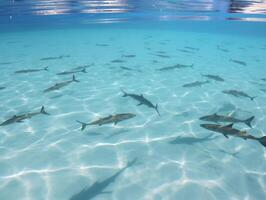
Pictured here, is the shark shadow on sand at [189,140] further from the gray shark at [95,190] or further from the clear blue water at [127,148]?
the gray shark at [95,190]

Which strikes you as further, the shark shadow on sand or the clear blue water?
the shark shadow on sand

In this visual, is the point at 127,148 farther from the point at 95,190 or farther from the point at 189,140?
the point at 189,140

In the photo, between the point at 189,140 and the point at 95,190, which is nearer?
the point at 95,190

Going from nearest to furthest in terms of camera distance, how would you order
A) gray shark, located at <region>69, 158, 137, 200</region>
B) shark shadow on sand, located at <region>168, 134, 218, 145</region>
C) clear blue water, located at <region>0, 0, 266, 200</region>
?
gray shark, located at <region>69, 158, 137, 200</region>, clear blue water, located at <region>0, 0, 266, 200</region>, shark shadow on sand, located at <region>168, 134, 218, 145</region>

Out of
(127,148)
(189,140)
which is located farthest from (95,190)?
(189,140)

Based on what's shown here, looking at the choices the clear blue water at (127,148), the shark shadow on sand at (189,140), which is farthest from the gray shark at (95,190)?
the shark shadow on sand at (189,140)

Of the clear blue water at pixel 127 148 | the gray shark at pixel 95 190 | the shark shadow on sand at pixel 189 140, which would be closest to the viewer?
the gray shark at pixel 95 190

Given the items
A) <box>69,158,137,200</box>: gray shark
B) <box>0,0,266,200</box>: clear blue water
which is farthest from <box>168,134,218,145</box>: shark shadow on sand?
<box>69,158,137,200</box>: gray shark

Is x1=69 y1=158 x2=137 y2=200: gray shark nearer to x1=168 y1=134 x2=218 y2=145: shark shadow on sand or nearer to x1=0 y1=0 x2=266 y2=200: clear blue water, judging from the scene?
x1=0 y1=0 x2=266 y2=200: clear blue water

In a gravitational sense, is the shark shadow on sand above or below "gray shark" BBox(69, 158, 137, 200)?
below

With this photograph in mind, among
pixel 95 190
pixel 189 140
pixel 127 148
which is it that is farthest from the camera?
pixel 189 140

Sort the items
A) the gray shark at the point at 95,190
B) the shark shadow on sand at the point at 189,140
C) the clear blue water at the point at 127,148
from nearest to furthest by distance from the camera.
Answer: the gray shark at the point at 95,190 → the clear blue water at the point at 127,148 → the shark shadow on sand at the point at 189,140

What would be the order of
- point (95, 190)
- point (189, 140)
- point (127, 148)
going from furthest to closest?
point (189, 140)
point (127, 148)
point (95, 190)

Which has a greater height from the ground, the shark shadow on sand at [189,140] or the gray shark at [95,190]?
the gray shark at [95,190]
